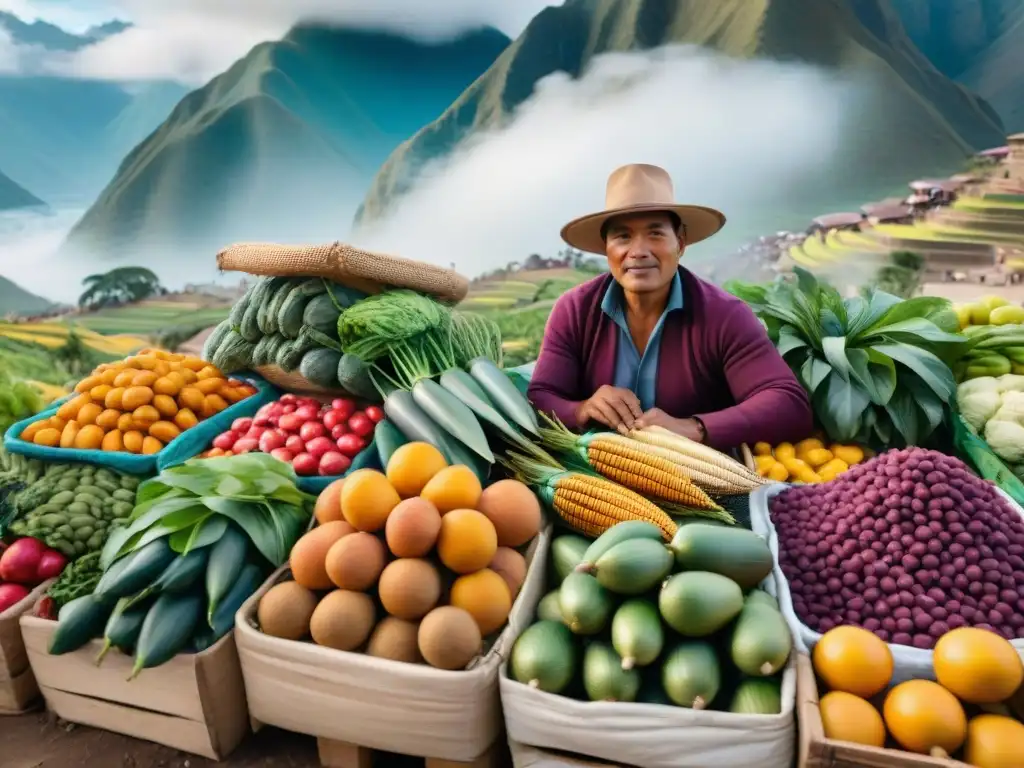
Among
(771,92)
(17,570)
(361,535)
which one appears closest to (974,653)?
(361,535)

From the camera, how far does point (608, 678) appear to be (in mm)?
1380

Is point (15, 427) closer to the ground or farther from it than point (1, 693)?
farther from it

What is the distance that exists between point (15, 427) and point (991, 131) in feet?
24.5

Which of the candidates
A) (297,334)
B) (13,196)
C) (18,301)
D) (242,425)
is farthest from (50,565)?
(13,196)

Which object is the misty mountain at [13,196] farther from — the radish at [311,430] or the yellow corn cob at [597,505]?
the yellow corn cob at [597,505]

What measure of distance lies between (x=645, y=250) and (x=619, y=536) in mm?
1108

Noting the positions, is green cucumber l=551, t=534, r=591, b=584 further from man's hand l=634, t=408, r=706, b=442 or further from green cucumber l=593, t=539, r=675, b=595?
man's hand l=634, t=408, r=706, b=442

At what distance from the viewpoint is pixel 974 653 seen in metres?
1.30

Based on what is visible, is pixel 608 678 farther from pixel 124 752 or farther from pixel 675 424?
pixel 124 752

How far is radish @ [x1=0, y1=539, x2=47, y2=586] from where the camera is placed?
6.51ft

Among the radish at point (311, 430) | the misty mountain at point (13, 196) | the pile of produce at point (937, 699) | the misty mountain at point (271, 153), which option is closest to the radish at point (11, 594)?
the radish at point (311, 430)

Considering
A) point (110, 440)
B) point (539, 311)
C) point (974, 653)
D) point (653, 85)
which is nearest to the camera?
point (974, 653)

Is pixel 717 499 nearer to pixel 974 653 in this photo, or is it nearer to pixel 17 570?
pixel 974 653

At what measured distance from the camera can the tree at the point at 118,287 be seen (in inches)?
247
